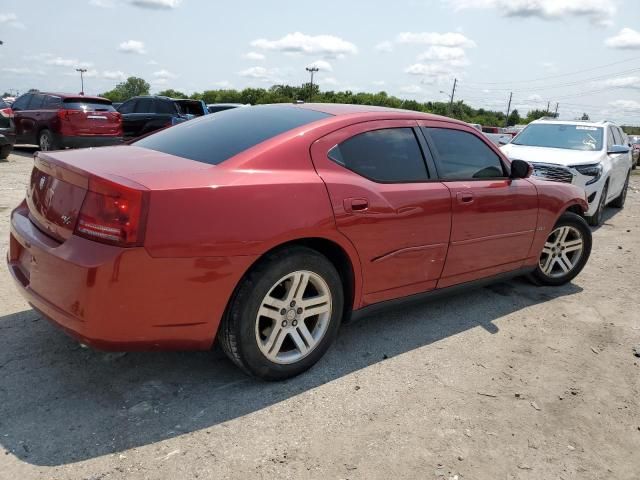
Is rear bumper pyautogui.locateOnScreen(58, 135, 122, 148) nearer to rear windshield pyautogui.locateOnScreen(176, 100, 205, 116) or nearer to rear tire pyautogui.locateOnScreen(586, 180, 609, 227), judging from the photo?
rear windshield pyautogui.locateOnScreen(176, 100, 205, 116)

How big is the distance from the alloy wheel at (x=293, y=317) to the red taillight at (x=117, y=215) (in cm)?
78

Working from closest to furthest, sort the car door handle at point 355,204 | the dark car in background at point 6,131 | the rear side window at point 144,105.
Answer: the car door handle at point 355,204 → the dark car in background at point 6,131 → the rear side window at point 144,105

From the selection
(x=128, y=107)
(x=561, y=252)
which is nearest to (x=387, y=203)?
(x=561, y=252)

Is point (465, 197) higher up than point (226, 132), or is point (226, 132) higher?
point (226, 132)

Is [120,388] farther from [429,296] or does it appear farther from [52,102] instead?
[52,102]

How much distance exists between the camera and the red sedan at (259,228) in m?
2.42

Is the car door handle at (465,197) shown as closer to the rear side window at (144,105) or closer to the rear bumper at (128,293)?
the rear bumper at (128,293)

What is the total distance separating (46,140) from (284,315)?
11688mm

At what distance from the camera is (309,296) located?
311 centimetres

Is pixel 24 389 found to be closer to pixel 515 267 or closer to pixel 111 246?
pixel 111 246

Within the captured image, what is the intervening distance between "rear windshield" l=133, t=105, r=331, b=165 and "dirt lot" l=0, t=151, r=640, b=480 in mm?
1237

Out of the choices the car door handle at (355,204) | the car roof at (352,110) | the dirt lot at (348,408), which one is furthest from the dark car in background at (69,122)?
the car door handle at (355,204)

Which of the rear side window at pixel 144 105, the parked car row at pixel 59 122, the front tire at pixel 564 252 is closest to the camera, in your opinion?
the front tire at pixel 564 252

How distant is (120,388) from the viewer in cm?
283
